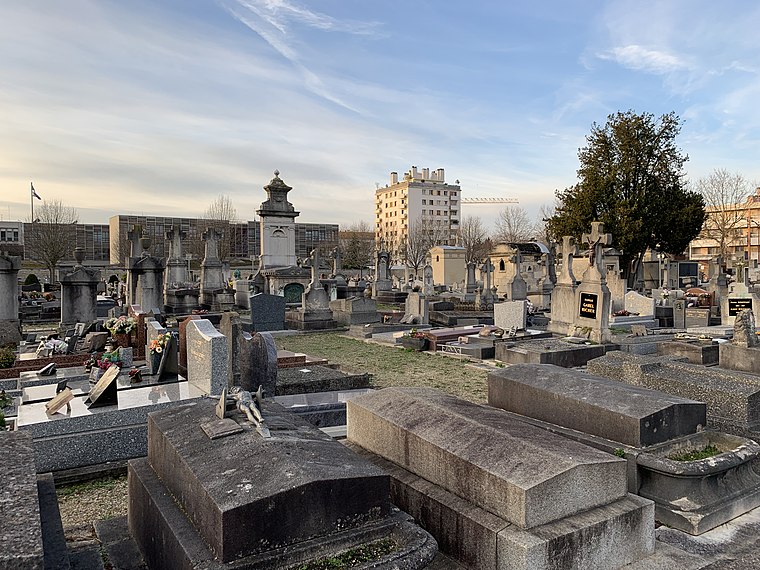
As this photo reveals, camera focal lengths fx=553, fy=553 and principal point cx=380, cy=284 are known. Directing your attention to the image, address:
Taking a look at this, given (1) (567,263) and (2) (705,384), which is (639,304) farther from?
(2) (705,384)

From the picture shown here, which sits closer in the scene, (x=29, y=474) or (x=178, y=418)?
(x=29, y=474)

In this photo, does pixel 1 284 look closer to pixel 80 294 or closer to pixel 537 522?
pixel 80 294

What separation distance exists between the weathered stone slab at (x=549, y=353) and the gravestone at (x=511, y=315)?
2188 millimetres

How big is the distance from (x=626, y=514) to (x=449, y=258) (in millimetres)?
38210

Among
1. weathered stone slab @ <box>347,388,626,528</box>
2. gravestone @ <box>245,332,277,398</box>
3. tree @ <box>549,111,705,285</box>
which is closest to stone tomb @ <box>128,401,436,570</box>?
weathered stone slab @ <box>347,388,626,528</box>

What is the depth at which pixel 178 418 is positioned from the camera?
398cm

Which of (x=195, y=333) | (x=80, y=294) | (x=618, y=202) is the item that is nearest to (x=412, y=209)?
(x=618, y=202)

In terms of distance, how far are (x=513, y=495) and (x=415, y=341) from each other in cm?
1048

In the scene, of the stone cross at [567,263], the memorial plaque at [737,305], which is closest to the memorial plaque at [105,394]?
the stone cross at [567,263]

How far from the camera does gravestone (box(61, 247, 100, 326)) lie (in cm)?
1566

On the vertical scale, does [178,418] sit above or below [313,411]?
above

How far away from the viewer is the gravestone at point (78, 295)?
51.4ft

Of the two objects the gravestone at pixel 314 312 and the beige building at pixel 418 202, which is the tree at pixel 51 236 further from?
the beige building at pixel 418 202

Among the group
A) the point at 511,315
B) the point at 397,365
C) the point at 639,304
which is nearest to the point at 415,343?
the point at 397,365
